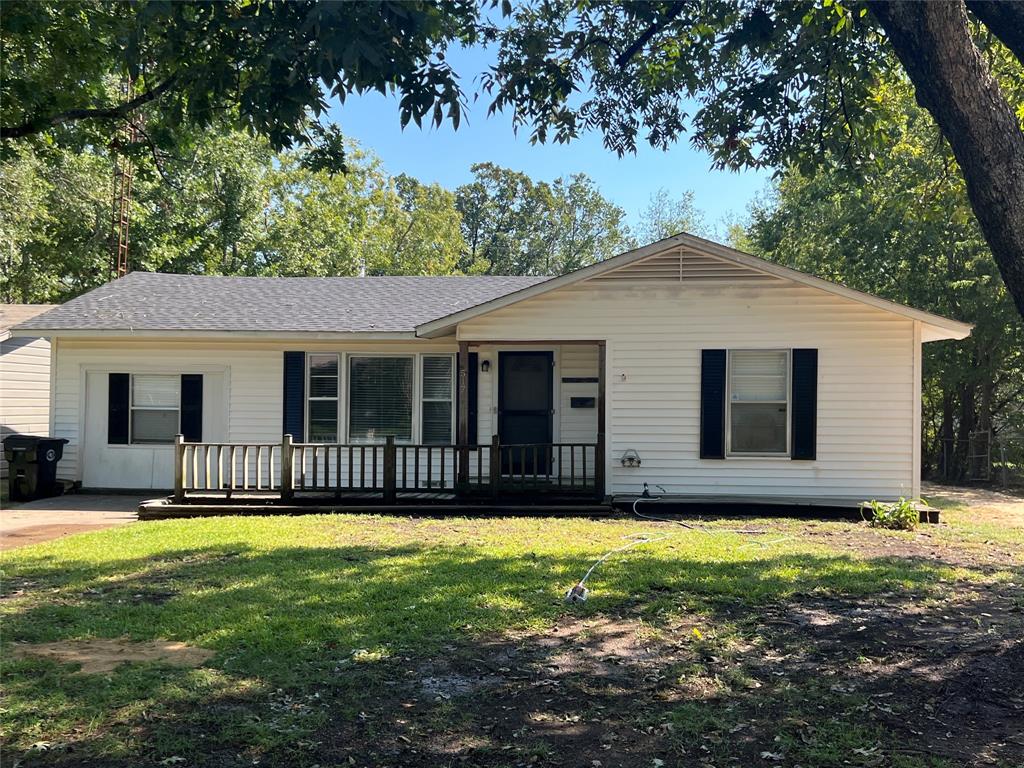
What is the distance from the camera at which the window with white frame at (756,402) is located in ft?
34.4

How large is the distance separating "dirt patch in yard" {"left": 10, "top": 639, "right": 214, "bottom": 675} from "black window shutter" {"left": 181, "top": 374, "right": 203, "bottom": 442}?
307 inches

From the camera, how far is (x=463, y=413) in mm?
10656

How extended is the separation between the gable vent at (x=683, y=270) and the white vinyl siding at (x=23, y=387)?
1122 centimetres

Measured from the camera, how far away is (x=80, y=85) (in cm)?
815

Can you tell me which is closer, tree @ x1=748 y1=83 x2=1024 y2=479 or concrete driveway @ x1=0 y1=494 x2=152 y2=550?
concrete driveway @ x1=0 y1=494 x2=152 y2=550

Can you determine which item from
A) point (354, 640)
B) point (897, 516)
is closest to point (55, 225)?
point (354, 640)

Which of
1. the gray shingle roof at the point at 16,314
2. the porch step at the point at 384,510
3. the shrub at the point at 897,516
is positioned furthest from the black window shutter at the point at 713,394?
the gray shingle roof at the point at 16,314

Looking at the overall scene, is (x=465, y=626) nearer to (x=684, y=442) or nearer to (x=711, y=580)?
(x=711, y=580)

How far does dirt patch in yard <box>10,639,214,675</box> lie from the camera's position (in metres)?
4.29

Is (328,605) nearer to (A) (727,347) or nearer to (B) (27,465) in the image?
(A) (727,347)

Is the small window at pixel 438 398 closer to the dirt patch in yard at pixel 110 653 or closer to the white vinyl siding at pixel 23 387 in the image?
the dirt patch in yard at pixel 110 653

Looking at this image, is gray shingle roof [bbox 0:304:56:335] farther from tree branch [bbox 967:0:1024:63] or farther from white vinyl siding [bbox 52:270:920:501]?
tree branch [bbox 967:0:1024:63]

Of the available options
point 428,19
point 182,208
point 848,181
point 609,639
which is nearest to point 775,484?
point 848,181

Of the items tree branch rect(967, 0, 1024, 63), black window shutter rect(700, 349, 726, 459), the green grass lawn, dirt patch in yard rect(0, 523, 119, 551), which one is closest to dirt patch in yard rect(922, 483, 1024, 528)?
the green grass lawn
